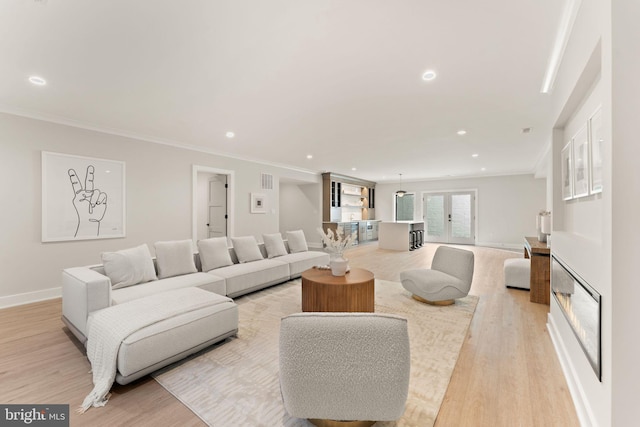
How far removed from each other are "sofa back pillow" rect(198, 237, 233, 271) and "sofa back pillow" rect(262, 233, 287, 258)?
2.87 ft

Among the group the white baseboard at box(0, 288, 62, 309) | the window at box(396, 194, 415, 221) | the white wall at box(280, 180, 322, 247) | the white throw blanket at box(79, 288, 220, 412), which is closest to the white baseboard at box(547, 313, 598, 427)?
the white throw blanket at box(79, 288, 220, 412)

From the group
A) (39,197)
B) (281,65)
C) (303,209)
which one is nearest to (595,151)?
(281,65)

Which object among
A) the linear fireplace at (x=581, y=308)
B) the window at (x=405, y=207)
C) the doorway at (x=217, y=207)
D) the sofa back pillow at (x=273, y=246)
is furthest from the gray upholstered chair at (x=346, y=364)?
the window at (x=405, y=207)

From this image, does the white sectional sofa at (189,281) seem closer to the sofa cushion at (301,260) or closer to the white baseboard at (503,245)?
Result: the sofa cushion at (301,260)

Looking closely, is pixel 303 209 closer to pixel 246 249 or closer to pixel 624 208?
pixel 246 249

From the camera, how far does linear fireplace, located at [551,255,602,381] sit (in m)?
1.39

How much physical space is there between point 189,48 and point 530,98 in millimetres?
3717

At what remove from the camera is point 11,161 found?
11.6ft

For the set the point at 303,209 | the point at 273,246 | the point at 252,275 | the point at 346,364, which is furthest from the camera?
the point at 303,209

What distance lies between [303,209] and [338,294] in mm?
6766

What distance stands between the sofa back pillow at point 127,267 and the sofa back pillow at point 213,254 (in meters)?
0.72

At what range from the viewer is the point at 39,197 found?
374 cm

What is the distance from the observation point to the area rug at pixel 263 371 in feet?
5.41

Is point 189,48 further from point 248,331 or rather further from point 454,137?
point 454,137
